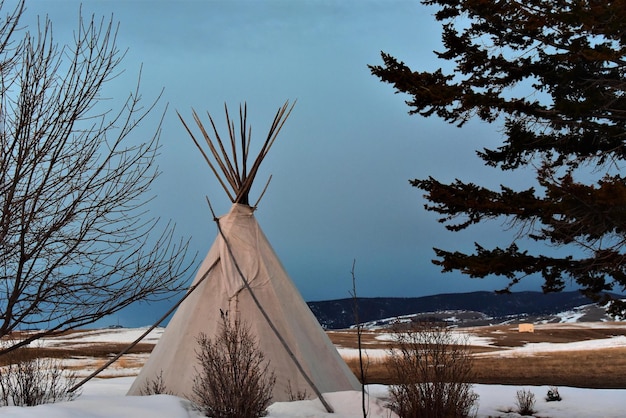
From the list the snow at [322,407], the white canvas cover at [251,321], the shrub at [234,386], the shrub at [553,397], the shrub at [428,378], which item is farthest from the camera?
the shrub at [553,397]

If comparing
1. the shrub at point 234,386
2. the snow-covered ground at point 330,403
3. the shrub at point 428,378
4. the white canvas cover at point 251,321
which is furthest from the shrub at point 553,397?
the shrub at point 234,386

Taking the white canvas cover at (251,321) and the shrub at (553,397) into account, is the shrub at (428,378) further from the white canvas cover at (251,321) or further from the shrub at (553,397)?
the shrub at (553,397)

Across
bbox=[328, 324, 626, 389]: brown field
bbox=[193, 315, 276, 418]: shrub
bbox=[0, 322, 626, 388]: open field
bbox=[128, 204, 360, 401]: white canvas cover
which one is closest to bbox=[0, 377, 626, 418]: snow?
bbox=[193, 315, 276, 418]: shrub

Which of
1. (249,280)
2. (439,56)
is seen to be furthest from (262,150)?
(439,56)

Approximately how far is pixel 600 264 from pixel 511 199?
1361 mm

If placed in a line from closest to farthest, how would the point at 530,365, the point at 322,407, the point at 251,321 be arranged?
the point at 322,407 < the point at 251,321 < the point at 530,365

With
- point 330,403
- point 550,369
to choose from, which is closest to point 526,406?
point 330,403

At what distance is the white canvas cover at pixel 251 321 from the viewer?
954 cm

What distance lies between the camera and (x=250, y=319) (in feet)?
32.3

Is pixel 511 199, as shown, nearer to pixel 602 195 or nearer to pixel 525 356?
pixel 602 195

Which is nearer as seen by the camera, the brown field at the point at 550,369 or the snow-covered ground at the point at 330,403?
the snow-covered ground at the point at 330,403

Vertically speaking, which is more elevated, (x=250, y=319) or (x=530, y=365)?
(x=250, y=319)

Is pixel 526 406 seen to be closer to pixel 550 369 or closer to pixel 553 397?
pixel 553 397

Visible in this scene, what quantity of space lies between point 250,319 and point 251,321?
0.16 ft
